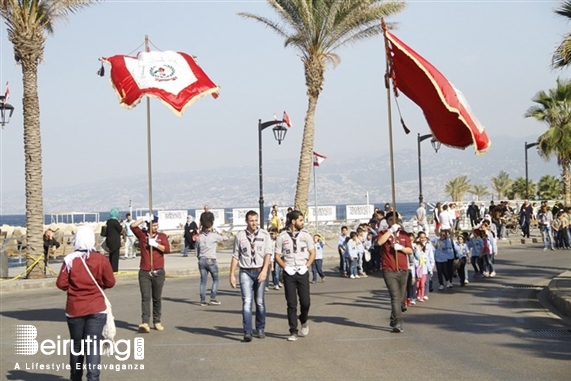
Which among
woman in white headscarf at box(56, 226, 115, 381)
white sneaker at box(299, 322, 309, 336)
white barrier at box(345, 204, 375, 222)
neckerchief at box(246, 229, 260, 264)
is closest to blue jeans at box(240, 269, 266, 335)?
neckerchief at box(246, 229, 260, 264)

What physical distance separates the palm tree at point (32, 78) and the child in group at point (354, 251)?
900 centimetres

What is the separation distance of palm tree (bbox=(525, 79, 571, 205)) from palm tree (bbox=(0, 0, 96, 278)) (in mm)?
29056

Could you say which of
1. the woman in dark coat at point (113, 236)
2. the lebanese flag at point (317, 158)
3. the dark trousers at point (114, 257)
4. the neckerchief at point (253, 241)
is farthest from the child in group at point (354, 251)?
the lebanese flag at point (317, 158)

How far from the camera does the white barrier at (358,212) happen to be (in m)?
44.7

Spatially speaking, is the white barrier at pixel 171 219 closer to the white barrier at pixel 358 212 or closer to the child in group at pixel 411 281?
the white barrier at pixel 358 212

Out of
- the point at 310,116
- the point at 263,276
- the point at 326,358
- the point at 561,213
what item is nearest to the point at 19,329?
the point at 263,276

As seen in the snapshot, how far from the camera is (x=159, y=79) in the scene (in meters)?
17.5

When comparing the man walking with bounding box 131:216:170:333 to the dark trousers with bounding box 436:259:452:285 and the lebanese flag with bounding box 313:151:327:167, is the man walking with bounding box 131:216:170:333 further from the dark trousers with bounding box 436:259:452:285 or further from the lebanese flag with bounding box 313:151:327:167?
the lebanese flag with bounding box 313:151:327:167

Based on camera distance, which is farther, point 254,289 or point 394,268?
point 394,268

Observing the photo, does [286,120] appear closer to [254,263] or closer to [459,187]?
[254,263]

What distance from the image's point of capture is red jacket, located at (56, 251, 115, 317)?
8703mm

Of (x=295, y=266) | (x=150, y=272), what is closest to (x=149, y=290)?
(x=150, y=272)

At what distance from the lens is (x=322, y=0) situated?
3350 cm

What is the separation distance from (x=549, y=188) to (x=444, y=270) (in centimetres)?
5771
